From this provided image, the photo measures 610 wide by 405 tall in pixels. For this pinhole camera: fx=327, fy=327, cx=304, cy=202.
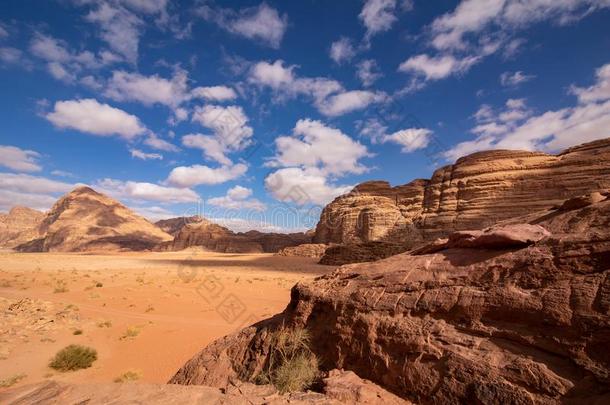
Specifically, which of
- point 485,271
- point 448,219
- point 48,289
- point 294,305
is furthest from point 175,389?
point 448,219

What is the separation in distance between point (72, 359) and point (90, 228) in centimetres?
10682

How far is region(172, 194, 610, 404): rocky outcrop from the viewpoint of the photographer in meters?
3.00

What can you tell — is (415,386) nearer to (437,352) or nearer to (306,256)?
(437,352)

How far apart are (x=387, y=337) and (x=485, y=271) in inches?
58.3

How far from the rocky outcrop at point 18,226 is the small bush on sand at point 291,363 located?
13433 centimetres

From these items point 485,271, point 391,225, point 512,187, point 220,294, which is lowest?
point 220,294

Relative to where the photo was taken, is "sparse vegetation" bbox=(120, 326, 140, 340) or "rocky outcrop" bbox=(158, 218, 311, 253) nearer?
"sparse vegetation" bbox=(120, 326, 140, 340)

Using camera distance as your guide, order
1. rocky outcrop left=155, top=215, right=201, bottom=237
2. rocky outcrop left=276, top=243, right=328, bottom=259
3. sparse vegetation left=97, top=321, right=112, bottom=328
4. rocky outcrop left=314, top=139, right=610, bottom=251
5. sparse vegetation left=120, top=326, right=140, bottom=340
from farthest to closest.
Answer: rocky outcrop left=155, top=215, right=201, bottom=237
rocky outcrop left=276, top=243, right=328, bottom=259
rocky outcrop left=314, top=139, right=610, bottom=251
sparse vegetation left=97, top=321, right=112, bottom=328
sparse vegetation left=120, top=326, right=140, bottom=340

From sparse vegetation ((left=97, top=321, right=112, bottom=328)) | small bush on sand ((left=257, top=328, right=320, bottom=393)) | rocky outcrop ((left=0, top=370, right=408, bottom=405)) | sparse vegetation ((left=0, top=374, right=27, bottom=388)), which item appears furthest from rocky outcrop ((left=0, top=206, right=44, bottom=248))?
small bush on sand ((left=257, top=328, right=320, bottom=393))

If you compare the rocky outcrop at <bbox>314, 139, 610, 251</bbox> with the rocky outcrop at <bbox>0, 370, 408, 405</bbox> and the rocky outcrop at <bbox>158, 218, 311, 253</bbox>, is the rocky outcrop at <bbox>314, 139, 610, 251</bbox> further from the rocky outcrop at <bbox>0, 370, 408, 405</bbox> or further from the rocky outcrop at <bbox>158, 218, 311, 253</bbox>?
the rocky outcrop at <bbox>0, 370, 408, 405</bbox>

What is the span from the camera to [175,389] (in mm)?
3822

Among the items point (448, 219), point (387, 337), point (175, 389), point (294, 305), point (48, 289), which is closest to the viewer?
point (175, 389)

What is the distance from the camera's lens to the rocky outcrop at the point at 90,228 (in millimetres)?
89750

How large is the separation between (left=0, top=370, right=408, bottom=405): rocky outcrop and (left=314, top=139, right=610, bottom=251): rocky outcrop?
1279 inches
